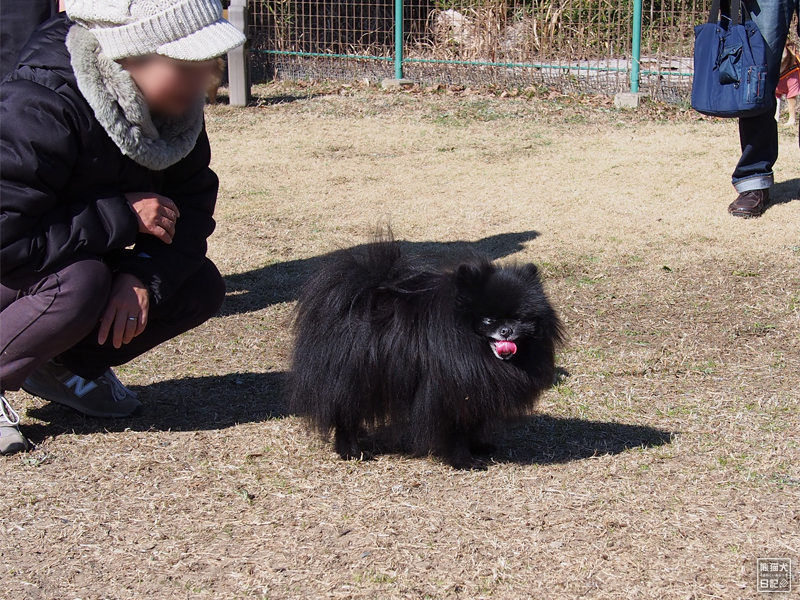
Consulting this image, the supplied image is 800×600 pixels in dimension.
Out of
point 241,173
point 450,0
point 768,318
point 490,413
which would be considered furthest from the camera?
point 450,0

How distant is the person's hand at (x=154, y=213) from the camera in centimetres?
268

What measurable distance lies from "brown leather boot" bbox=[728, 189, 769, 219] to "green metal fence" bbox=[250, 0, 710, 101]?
3579 mm

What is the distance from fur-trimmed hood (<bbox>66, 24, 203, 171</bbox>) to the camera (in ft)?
8.08

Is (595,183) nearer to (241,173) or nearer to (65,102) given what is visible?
(241,173)

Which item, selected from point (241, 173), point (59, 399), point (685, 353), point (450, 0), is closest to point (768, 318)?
point (685, 353)

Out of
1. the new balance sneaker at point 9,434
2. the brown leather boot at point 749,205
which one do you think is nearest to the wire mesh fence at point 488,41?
the brown leather boot at point 749,205

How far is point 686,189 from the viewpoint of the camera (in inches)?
255

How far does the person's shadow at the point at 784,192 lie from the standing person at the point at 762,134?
249mm

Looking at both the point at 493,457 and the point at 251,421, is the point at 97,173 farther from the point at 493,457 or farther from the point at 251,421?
the point at 493,457

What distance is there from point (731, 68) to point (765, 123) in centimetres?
55

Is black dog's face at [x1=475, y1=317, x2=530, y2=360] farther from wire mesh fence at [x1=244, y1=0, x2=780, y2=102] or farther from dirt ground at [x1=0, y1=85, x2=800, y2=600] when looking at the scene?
wire mesh fence at [x1=244, y1=0, x2=780, y2=102]

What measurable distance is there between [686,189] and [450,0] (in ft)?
19.1

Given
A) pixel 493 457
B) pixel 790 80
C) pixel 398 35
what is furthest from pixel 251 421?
pixel 398 35

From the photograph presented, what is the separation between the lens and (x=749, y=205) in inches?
229
